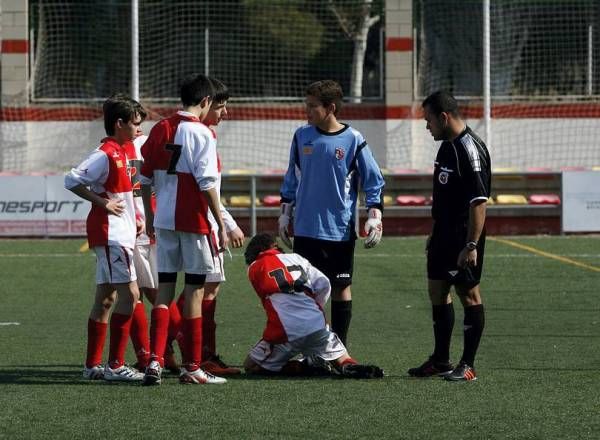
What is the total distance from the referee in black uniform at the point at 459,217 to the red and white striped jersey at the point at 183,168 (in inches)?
56.2

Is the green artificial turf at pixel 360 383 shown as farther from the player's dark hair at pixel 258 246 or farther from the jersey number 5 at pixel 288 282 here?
the player's dark hair at pixel 258 246

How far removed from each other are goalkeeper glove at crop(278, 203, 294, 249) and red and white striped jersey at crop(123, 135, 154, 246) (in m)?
0.91

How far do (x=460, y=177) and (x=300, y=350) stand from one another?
4.87 ft

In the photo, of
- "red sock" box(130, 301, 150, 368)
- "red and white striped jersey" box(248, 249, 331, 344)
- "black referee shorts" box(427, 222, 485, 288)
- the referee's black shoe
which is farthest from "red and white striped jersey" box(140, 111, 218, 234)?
the referee's black shoe

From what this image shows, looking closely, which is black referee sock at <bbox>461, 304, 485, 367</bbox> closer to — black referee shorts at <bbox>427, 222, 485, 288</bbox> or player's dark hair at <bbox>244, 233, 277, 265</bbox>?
black referee shorts at <bbox>427, 222, 485, 288</bbox>

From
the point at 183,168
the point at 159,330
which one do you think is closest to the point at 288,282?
the point at 159,330

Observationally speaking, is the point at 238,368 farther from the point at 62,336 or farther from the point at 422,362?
the point at 62,336

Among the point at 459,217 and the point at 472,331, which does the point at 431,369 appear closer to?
the point at 472,331

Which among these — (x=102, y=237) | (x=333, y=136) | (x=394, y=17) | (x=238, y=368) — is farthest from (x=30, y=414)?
(x=394, y=17)

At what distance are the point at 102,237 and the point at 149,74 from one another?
63.1 ft

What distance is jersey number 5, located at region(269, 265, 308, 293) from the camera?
330 inches

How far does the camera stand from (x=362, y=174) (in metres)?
8.77

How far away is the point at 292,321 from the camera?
833 cm

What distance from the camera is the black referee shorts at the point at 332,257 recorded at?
8781mm
